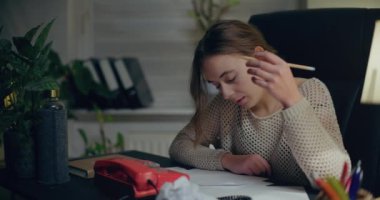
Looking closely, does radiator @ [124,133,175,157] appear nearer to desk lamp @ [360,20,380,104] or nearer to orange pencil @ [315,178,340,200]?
desk lamp @ [360,20,380,104]

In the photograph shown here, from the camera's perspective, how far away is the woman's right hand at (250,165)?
3.45 ft

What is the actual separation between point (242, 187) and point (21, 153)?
478 mm

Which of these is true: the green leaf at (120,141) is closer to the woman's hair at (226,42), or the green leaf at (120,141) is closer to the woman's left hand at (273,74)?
the woman's hair at (226,42)

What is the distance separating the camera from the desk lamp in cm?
116

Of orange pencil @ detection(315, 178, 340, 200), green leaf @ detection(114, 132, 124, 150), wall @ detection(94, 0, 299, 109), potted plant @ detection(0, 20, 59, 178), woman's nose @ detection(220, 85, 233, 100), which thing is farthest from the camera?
wall @ detection(94, 0, 299, 109)

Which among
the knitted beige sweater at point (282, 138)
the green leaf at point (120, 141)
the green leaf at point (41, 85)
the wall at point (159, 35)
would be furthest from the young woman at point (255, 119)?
the wall at point (159, 35)

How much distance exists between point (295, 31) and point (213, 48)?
29cm

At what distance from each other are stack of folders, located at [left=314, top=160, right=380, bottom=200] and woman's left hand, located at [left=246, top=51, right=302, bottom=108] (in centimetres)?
22

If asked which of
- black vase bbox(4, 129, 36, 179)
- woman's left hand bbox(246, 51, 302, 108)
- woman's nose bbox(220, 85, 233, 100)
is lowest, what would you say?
black vase bbox(4, 129, 36, 179)

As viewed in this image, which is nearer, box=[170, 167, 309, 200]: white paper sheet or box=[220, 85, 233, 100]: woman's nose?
box=[170, 167, 309, 200]: white paper sheet

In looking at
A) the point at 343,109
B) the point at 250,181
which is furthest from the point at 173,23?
the point at 250,181

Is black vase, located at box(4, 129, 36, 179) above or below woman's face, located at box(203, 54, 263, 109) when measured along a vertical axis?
below

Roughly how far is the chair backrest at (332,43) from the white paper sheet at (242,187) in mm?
318

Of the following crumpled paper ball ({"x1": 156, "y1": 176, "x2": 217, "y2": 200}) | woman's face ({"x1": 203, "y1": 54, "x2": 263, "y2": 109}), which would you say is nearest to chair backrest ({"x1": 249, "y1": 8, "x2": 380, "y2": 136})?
woman's face ({"x1": 203, "y1": 54, "x2": 263, "y2": 109})
